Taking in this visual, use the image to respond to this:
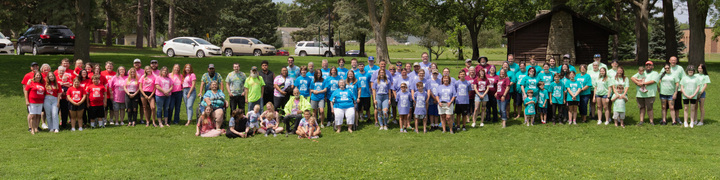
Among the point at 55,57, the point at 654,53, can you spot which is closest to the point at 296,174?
the point at 55,57

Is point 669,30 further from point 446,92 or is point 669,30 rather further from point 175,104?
point 175,104

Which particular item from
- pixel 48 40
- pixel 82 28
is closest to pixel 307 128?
pixel 82 28

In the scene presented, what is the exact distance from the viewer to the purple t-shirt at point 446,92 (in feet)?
38.1

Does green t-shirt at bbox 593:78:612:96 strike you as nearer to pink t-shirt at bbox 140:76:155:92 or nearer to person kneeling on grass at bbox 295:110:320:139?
person kneeling on grass at bbox 295:110:320:139

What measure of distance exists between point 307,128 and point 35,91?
5256 millimetres

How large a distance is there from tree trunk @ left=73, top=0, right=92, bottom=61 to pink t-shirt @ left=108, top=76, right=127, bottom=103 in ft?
33.8

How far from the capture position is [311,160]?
9.09 metres

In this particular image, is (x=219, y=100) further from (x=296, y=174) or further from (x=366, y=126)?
(x=296, y=174)

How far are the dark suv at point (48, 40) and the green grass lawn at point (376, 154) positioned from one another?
12830 millimetres

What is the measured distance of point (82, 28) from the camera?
837 inches

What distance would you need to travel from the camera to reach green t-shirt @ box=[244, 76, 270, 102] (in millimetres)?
12211

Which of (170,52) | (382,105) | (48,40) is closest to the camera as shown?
(382,105)

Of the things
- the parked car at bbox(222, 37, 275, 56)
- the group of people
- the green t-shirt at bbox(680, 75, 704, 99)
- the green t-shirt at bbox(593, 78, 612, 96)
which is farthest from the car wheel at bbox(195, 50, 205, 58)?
the green t-shirt at bbox(680, 75, 704, 99)

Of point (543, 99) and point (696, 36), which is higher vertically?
point (696, 36)
